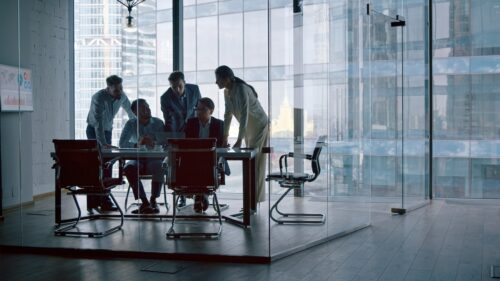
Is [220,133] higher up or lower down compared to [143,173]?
higher up

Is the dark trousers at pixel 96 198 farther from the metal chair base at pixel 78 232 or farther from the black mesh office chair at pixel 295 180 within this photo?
the black mesh office chair at pixel 295 180

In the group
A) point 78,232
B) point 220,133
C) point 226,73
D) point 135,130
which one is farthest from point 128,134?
point 78,232

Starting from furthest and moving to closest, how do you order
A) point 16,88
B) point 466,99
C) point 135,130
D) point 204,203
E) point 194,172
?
point 466,99
point 16,88
point 204,203
point 194,172
point 135,130

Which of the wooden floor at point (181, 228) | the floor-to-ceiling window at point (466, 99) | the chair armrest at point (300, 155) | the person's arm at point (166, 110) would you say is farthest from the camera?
the floor-to-ceiling window at point (466, 99)

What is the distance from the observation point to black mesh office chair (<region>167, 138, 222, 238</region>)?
5.26 meters

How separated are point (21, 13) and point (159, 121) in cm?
174

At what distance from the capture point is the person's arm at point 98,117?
512cm

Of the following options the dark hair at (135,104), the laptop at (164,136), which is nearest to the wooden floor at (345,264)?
the laptop at (164,136)

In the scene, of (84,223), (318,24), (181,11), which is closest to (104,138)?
(84,223)

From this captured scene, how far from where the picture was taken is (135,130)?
5023 millimetres

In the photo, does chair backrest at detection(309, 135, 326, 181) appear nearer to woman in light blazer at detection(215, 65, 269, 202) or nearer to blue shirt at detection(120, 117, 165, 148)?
woman in light blazer at detection(215, 65, 269, 202)

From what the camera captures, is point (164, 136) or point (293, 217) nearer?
point (164, 136)

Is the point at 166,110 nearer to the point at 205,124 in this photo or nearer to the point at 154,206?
the point at 205,124

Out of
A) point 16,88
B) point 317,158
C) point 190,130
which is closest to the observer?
point 190,130
